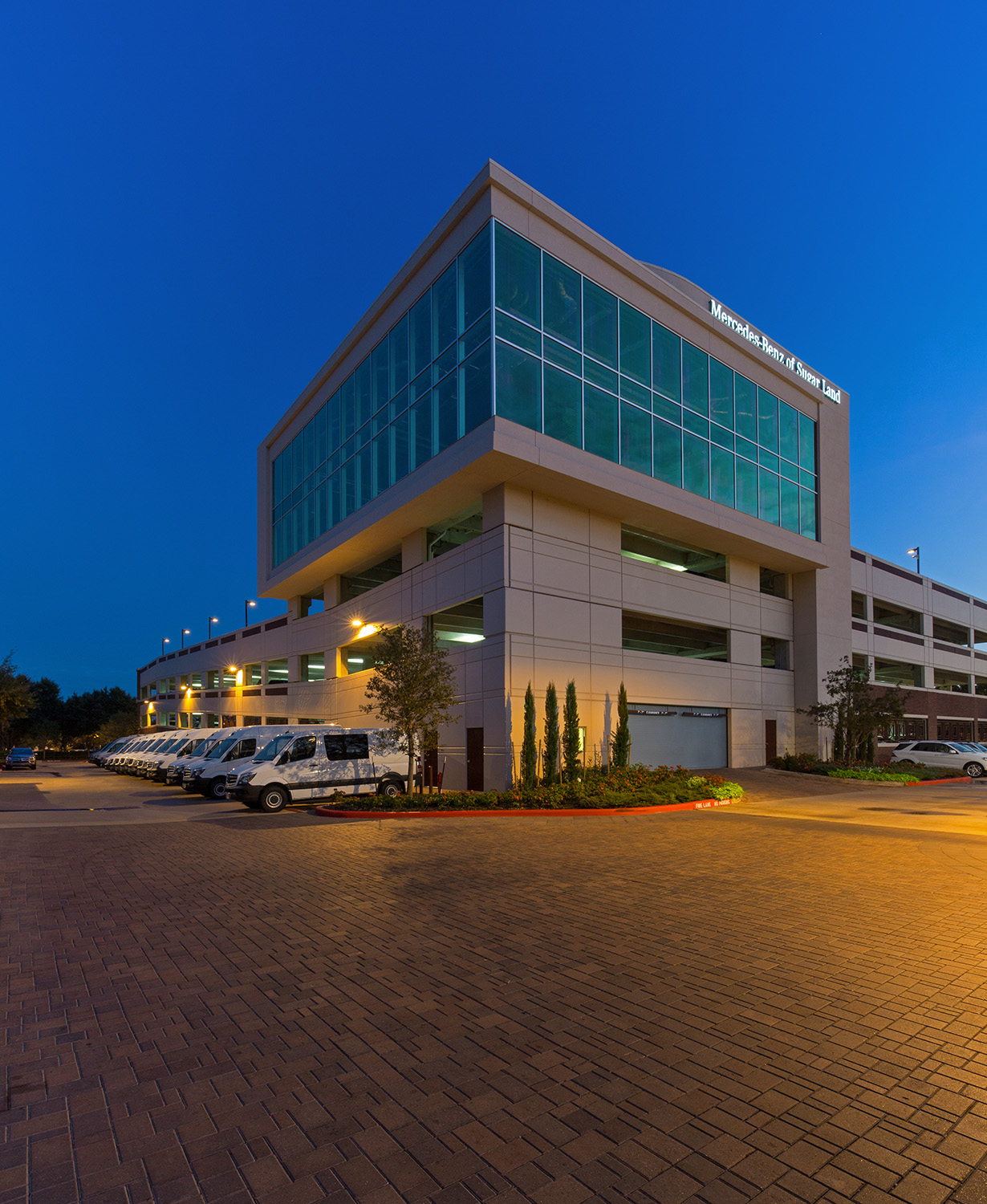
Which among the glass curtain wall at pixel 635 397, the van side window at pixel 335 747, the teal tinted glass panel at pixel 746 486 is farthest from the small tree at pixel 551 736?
the teal tinted glass panel at pixel 746 486

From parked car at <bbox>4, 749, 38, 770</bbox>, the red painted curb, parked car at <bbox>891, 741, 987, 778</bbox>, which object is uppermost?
the red painted curb

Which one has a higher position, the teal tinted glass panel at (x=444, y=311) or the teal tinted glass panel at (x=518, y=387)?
the teal tinted glass panel at (x=444, y=311)

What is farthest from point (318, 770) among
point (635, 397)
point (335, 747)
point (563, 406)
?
point (635, 397)

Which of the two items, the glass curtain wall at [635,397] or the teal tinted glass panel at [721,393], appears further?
the teal tinted glass panel at [721,393]

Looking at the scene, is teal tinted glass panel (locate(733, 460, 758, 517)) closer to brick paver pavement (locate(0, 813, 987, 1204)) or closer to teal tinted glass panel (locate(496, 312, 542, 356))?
teal tinted glass panel (locate(496, 312, 542, 356))

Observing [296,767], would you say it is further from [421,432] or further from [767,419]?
[767,419]

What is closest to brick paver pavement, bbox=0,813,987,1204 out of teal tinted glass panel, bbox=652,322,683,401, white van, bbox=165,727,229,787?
white van, bbox=165,727,229,787

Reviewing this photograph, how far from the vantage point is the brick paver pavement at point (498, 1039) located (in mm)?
3256

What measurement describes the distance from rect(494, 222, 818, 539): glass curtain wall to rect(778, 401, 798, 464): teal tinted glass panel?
3.0 inches

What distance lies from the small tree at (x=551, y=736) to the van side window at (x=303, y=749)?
22.8 feet

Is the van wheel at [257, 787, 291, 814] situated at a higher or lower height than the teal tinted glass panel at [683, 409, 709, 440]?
lower

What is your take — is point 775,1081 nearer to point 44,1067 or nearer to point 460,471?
point 44,1067

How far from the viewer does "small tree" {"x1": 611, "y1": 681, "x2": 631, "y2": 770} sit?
24.5 meters

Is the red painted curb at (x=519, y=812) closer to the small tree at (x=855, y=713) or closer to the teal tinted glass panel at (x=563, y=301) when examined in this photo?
the small tree at (x=855, y=713)
